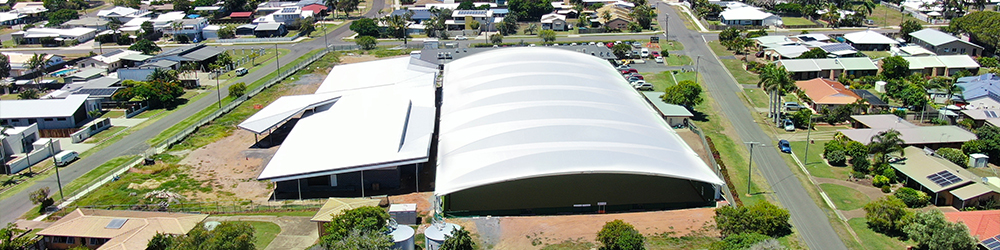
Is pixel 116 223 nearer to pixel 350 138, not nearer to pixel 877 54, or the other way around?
pixel 350 138

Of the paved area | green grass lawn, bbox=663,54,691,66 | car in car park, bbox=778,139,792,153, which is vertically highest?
green grass lawn, bbox=663,54,691,66

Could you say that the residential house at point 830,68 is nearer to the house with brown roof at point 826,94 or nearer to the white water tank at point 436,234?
the house with brown roof at point 826,94

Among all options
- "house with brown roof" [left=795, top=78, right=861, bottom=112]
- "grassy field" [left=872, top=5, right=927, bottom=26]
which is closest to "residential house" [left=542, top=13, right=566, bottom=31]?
"house with brown roof" [left=795, top=78, right=861, bottom=112]

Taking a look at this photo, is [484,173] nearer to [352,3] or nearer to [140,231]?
[140,231]

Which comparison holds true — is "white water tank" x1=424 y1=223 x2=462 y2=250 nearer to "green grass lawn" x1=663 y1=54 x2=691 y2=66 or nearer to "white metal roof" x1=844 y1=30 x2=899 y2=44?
"green grass lawn" x1=663 y1=54 x2=691 y2=66

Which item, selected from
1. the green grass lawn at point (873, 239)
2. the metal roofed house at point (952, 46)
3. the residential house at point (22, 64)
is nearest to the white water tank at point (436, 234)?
the green grass lawn at point (873, 239)

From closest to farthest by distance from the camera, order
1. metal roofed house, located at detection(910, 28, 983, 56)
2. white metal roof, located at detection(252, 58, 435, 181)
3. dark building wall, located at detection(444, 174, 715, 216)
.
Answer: dark building wall, located at detection(444, 174, 715, 216) → white metal roof, located at detection(252, 58, 435, 181) → metal roofed house, located at detection(910, 28, 983, 56)
